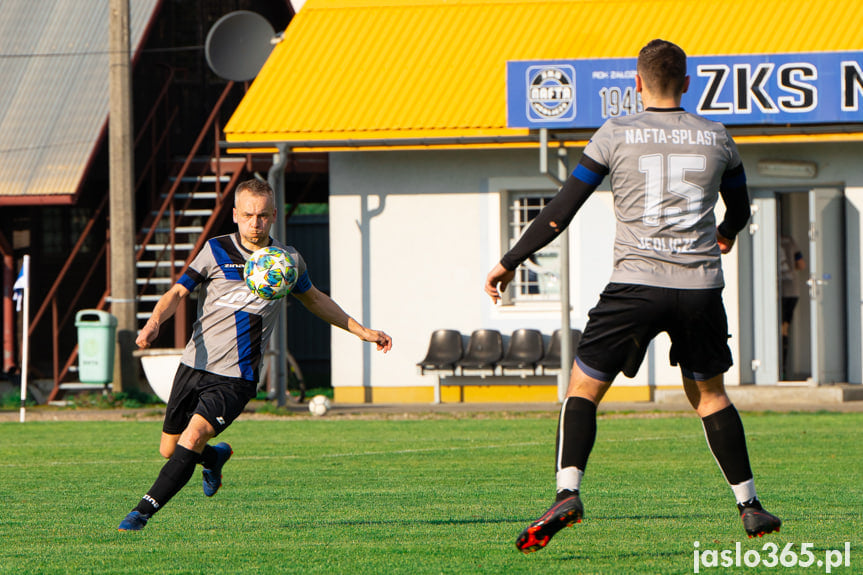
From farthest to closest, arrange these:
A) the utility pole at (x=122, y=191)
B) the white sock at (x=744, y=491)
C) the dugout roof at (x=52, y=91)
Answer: the dugout roof at (x=52, y=91) < the utility pole at (x=122, y=191) < the white sock at (x=744, y=491)

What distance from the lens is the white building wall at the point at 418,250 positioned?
66.0 ft

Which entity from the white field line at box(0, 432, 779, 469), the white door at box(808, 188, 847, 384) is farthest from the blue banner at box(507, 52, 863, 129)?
the white field line at box(0, 432, 779, 469)

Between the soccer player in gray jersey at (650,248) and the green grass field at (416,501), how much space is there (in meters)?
0.78

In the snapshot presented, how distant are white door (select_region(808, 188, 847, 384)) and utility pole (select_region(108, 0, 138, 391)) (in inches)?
391

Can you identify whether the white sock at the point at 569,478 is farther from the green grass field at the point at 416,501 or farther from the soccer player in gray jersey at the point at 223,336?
the soccer player in gray jersey at the point at 223,336

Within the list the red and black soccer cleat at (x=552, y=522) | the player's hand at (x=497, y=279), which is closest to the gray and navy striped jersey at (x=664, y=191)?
the player's hand at (x=497, y=279)

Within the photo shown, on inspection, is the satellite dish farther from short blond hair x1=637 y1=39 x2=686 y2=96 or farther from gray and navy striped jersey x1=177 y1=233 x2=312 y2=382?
short blond hair x1=637 y1=39 x2=686 y2=96

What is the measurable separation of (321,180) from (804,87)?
32.4 ft

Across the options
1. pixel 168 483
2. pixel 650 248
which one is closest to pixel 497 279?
pixel 650 248

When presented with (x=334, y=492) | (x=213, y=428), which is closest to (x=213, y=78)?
(x=334, y=492)

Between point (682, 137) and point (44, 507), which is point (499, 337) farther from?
point (682, 137)

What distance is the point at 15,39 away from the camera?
76.1ft

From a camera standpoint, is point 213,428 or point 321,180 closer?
point 213,428

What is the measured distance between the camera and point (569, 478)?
5.84m
